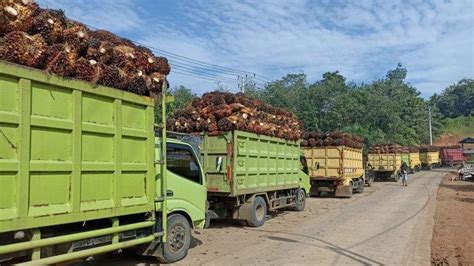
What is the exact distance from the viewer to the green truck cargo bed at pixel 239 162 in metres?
10.9

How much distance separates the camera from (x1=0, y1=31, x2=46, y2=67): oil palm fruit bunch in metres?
4.62

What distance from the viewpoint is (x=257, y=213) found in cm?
1198

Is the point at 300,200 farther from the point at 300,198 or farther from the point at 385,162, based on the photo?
the point at 385,162

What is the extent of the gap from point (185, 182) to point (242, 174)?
3.60m

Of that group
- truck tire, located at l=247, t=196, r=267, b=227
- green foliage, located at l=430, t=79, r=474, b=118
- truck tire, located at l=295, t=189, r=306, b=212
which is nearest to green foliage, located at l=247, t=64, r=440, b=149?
truck tire, located at l=295, t=189, r=306, b=212

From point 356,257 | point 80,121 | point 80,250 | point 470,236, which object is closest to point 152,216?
point 80,250

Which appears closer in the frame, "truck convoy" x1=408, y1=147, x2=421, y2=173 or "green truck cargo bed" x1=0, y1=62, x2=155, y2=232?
"green truck cargo bed" x1=0, y1=62, x2=155, y2=232

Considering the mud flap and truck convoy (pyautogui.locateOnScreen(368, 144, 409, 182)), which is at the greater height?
truck convoy (pyautogui.locateOnScreen(368, 144, 409, 182))

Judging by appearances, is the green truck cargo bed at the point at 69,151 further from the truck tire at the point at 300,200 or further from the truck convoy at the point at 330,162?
the truck convoy at the point at 330,162

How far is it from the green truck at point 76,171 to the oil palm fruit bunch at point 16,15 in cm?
55

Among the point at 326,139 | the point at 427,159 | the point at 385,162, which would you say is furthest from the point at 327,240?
the point at 427,159

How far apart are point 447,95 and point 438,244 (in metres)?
118

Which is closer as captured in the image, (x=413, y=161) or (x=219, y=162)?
(x=219, y=162)

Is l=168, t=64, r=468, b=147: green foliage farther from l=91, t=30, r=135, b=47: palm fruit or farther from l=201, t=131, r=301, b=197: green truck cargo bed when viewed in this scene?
l=91, t=30, r=135, b=47: palm fruit
